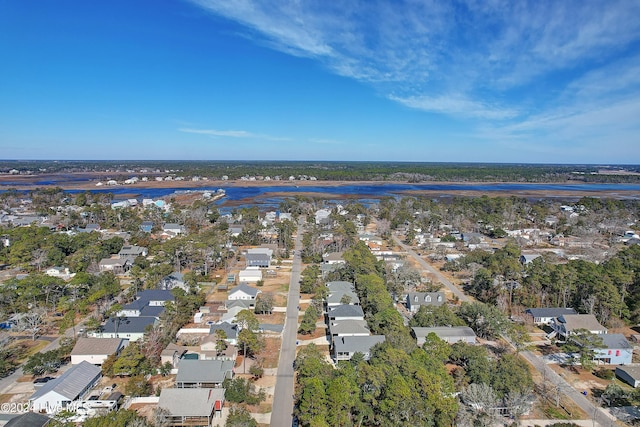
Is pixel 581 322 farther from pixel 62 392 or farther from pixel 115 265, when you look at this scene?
pixel 115 265

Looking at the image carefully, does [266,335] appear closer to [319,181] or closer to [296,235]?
[296,235]

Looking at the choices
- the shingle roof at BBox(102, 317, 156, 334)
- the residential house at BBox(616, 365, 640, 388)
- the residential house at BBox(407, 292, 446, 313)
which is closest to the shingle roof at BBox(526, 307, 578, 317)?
the residential house at BBox(407, 292, 446, 313)

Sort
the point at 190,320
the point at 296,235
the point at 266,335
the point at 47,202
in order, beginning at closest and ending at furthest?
1. the point at 266,335
2. the point at 190,320
3. the point at 296,235
4. the point at 47,202

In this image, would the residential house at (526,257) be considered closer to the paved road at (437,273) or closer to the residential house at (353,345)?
the paved road at (437,273)

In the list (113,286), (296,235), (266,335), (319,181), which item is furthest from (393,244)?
(319,181)

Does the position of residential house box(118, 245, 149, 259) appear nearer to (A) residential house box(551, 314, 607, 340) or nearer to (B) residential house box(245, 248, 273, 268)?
(B) residential house box(245, 248, 273, 268)
